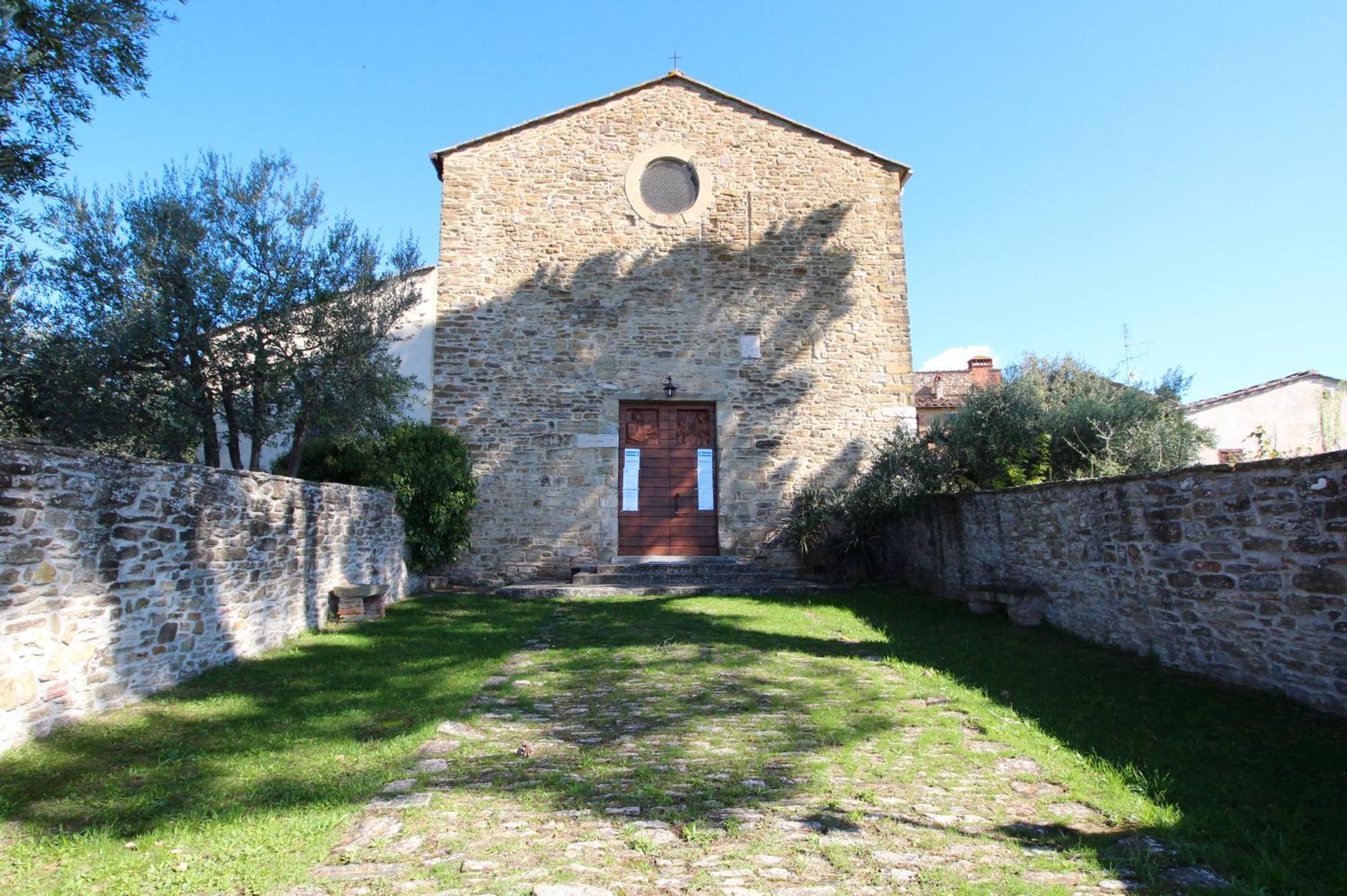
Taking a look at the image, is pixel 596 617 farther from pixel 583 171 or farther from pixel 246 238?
pixel 583 171

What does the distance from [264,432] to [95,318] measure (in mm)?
2237

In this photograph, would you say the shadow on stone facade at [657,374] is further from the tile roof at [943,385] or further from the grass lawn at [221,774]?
the tile roof at [943,385]

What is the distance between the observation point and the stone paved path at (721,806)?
249cm

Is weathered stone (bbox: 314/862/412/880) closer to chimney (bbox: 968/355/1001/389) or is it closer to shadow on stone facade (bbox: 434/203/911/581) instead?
shadow on stone facade (bbox: 434/203/911/581)

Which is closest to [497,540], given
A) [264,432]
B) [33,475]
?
[264,432]

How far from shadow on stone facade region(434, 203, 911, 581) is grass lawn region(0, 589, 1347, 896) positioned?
19.5ft

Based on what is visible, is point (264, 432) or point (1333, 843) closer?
point (1333, 843)

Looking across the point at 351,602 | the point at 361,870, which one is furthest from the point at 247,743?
the point at 351,602

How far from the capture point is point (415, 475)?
10.8 meters

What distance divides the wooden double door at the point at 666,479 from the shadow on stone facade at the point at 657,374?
28 centimetres

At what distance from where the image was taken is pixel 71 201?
27.8 ft

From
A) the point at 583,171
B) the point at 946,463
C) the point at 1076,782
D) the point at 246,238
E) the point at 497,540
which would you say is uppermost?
the point at 583,171

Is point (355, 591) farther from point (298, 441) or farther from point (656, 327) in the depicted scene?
point (656, 327)

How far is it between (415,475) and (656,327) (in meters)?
4.78
